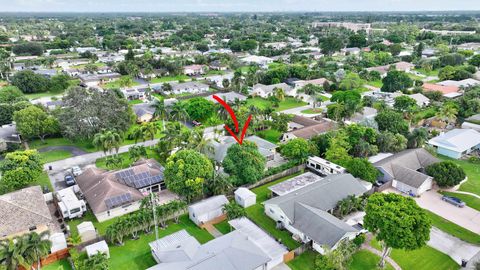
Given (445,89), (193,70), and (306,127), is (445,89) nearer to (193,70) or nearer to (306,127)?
(306,127)

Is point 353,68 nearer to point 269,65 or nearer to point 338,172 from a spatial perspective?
point 269,65

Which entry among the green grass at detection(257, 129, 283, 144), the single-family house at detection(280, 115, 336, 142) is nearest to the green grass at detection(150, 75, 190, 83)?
the green grass at detection(257, 129, 283, 144)

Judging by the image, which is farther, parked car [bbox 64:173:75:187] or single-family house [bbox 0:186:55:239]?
parked car [bbox 64:173:75:187]

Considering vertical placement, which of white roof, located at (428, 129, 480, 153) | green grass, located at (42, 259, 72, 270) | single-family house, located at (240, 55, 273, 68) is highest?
single-family house, located at (240, 55, 273, 68)

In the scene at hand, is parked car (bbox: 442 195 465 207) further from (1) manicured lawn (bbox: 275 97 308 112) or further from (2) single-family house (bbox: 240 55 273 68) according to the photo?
(2) single-family house (bbox: 240 55 273 68)

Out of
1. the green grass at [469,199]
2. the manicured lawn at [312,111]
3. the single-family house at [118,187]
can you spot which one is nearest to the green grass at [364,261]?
the green grass at [469,199]

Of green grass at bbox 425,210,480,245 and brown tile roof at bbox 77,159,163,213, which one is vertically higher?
brown tile roof at bbox 77,159,163,213

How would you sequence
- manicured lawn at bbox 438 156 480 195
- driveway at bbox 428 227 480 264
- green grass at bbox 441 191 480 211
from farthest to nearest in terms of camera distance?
manicured lawn at bbox 438 156 480 195
green grass at bbox 441 191 480 211
driveway at bbox 428 227 480 264
